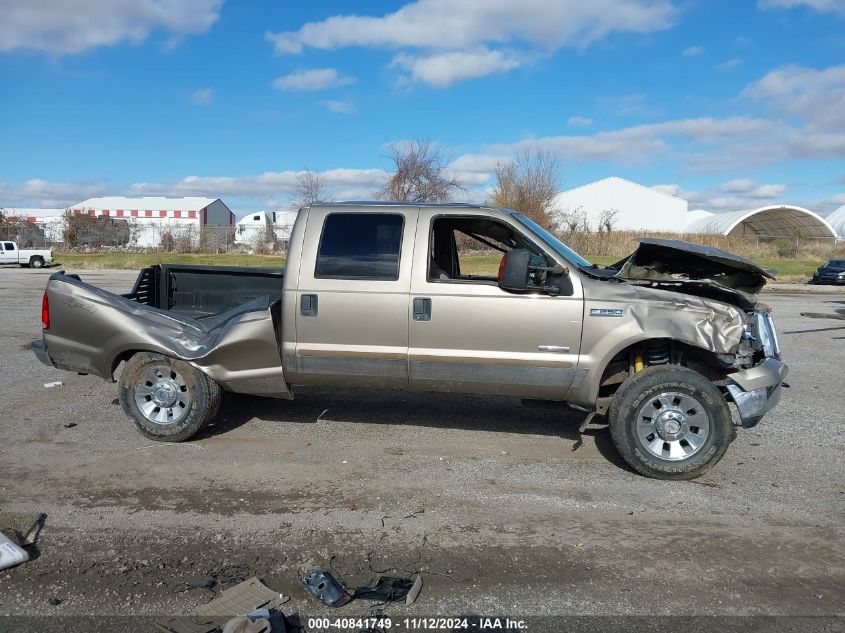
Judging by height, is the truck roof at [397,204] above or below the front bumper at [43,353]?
above

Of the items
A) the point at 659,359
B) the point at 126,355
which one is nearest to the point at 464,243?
the point at 659,359

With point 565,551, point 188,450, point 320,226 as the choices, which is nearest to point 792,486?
point 565,551

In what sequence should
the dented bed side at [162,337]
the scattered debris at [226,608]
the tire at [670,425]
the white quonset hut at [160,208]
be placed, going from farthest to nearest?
the white quonset hut at [160,208]
the dented bed side at [162,337]
the tire at [670,425]
the scattered debris at [226,608]

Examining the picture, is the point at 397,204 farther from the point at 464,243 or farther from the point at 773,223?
the point at 773,223

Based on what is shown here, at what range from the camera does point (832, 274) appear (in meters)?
30.1

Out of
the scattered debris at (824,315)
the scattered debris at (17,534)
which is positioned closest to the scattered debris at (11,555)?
the scattered debris at (17,534)

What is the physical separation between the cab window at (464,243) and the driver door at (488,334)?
0.03 m

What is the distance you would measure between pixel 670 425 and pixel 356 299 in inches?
102

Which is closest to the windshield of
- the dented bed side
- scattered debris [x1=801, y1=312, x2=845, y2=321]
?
the dented bed side

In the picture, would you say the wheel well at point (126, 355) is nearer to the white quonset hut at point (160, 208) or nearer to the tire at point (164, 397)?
the tire at point (164, 397)

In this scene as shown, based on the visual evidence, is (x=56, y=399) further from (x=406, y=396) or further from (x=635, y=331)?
(x=635, y=331)

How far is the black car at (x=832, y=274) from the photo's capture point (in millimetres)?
29766

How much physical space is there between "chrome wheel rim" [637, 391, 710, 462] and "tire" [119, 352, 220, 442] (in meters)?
3.50

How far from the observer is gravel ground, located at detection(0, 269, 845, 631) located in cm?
353
